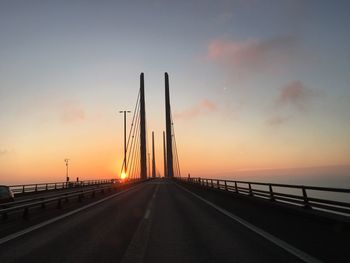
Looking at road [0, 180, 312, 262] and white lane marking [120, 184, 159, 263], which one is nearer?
white lane marking [120, 184, 159, 263]

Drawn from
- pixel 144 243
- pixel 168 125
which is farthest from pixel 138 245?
pixel 168 125

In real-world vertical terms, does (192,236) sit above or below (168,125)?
below

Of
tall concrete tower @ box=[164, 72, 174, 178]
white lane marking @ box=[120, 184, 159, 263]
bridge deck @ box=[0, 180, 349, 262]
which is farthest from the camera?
tall concrete tower @ box=[164, 72, 174, 178]

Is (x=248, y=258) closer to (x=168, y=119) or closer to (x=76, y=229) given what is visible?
(x=76, y=229)

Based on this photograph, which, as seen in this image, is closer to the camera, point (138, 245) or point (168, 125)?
point (138, 245)

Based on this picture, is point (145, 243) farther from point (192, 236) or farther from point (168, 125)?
point (168, 125)

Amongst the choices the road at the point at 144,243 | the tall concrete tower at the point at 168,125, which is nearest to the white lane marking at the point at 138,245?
the road at the point at 144,243

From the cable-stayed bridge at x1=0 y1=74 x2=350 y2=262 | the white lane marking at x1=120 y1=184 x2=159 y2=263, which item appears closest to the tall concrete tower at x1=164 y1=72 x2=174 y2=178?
the cable-stayed bridge at x1=0 y1=74 x2=350 y2=262

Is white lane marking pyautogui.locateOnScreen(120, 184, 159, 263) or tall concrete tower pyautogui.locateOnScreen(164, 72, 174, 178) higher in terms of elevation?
tall concrete tower pyautogui.locateOnScreen(164, 72, 174, 178)

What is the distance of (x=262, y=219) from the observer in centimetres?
1375

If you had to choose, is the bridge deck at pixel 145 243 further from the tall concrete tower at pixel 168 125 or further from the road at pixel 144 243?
the tall concrete tower at pixel 168 125

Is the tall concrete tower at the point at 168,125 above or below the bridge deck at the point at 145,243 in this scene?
above

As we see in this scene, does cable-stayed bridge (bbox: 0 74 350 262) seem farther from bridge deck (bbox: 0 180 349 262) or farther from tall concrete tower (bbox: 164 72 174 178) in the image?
tall concrete tower (bbox: 164 72 174 178)

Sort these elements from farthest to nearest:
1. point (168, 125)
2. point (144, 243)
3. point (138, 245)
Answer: point (168, 125)
point (144, 243)
point (138, 245)
